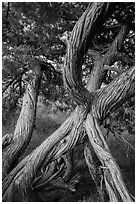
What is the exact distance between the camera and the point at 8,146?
7.93 feet

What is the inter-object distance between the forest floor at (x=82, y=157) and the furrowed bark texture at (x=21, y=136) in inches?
28.9

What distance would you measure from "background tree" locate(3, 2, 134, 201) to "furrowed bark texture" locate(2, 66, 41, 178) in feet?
0.30

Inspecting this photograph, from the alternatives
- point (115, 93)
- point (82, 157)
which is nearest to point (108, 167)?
point (115, 93)

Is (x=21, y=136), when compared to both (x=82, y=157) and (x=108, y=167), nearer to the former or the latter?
(x=108, y=167)

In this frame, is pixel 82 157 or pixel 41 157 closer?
pixel 41 157

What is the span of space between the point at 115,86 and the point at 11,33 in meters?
1.41

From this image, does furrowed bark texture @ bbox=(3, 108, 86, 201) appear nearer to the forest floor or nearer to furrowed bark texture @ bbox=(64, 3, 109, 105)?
furrowed bark texture @ bbox=(64, 3, 109, 105)

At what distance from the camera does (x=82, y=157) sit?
4152 mm

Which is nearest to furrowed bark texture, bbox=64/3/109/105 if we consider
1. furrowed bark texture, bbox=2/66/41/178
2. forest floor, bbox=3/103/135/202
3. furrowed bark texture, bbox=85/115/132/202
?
furrowed bark texture, bbox=85/115/132/202

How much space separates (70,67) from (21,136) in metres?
1.00

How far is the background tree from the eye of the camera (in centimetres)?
169

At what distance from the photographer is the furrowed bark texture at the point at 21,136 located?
2375 mm

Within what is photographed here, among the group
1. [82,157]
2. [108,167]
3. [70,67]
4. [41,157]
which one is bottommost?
[108,167]

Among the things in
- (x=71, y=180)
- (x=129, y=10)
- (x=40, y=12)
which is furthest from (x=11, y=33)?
(x=71, y=180)
